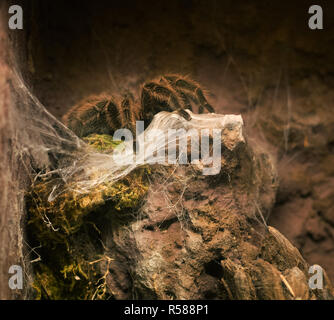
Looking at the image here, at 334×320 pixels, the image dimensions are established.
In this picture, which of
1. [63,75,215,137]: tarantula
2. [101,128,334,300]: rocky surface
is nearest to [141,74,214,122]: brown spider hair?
[63,75,215,137]: tarantula

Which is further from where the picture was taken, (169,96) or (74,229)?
(169,96)

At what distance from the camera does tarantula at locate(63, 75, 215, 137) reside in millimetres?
1766

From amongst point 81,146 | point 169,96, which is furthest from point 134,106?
point 81,146

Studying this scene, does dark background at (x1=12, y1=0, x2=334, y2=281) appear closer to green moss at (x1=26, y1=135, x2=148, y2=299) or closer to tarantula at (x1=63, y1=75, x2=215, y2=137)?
tarantula at (x1=63, y1=75, x2=215, y2=137)

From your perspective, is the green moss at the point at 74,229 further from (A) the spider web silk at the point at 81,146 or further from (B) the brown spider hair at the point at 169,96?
(B) the brown spider hair at the point at 169,96

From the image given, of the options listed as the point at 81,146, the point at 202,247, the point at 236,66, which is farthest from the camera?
the point at 236,66

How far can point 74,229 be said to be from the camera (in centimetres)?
162

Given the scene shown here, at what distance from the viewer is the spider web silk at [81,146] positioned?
1.61 metres

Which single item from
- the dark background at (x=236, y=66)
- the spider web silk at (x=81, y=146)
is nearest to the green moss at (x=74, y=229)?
the spider web silk at (x=81, y=146)

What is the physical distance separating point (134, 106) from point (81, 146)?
36cm

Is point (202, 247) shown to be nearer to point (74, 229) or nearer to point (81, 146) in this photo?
point (74, 229)

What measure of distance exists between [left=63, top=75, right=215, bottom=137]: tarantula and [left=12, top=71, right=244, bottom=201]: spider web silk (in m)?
0.06

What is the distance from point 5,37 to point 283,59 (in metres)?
1.51
